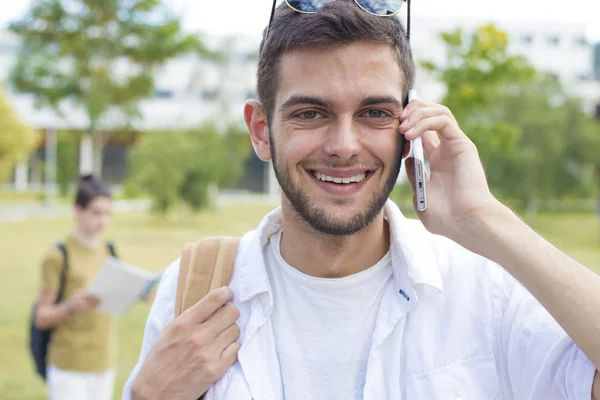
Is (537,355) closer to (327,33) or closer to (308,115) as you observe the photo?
(308,115)

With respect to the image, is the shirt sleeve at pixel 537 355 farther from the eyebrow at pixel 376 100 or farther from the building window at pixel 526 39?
the building window at pixel 526 39

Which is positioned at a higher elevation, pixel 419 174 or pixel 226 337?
pixel 419 174

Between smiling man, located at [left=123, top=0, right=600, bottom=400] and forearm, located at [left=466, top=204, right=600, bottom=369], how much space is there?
0.01m

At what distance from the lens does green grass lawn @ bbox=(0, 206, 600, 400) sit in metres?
7.16

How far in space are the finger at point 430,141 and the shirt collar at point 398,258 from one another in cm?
25

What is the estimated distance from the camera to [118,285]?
13.6ft

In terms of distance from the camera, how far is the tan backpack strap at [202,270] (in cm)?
202

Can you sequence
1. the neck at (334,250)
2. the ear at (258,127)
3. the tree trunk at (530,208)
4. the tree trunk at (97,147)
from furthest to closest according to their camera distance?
the tree trunk at (530,208) → the tree trunk at (97,147) → the ear at (258,127) → the neck at (334,250)

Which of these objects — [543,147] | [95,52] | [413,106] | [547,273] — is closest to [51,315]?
[413,106]

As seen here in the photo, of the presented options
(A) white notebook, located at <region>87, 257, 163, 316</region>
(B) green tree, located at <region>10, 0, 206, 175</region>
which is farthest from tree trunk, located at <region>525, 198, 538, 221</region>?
(A) white notebook, located at <region>87, 257, 163, 316</region>

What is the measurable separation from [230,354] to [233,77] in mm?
31570

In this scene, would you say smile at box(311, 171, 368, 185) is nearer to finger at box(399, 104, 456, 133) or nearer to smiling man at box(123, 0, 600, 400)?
smiling man at box(123, 0, 600, 400)

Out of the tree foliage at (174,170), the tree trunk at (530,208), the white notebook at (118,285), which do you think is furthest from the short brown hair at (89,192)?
the tree trunk at (530,208)

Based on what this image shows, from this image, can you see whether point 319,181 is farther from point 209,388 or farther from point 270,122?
point 209,388
